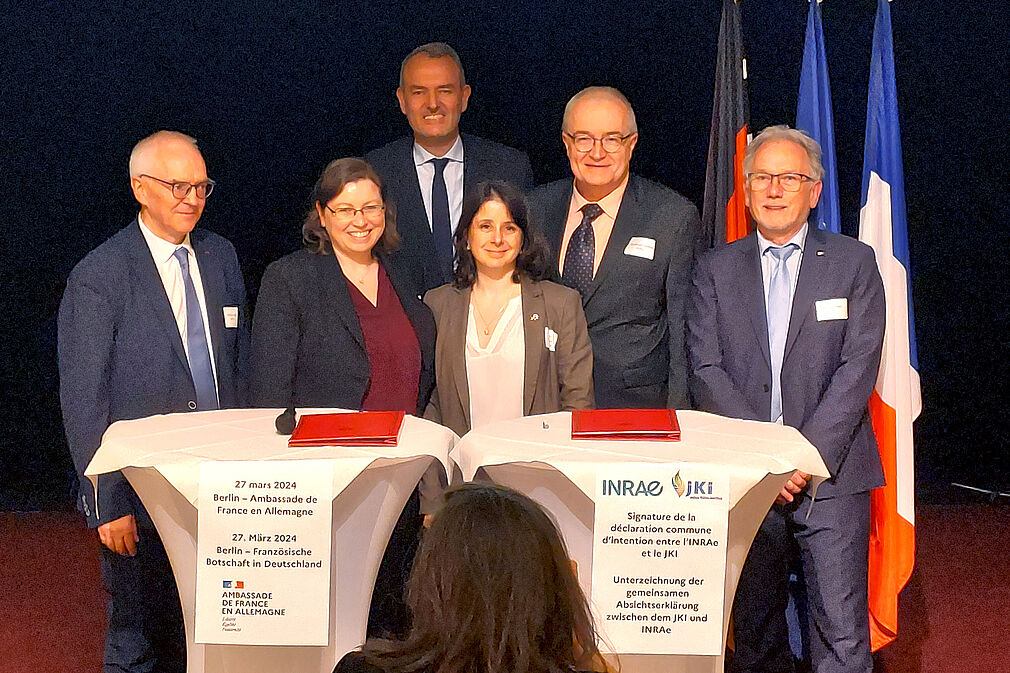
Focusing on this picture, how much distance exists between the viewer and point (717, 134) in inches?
166

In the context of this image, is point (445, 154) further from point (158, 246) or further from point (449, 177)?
point (158, 246)

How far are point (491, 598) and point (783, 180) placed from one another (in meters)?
2.09

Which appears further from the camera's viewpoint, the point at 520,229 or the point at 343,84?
the point at 343,84

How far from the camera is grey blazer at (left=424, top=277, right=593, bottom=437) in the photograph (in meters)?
3.34

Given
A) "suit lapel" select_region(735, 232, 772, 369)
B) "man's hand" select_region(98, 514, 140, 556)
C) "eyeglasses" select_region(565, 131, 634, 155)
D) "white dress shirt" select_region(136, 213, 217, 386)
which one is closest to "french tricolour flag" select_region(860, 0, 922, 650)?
"suit lapel" select_region(735, 232, 772, 369)

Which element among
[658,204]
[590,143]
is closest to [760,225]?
[658,204]

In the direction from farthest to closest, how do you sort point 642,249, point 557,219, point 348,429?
point 557,219 < point 642,249 < point 348,429

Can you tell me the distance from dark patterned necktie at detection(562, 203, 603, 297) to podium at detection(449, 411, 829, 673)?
1.11 m

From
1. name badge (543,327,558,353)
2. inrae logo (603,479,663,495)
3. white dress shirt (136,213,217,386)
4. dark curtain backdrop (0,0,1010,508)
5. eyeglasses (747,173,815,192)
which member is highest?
dark curtain backdrop (0,0,1010,508)

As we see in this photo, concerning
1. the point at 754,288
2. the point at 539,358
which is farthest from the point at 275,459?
the point at 754,288

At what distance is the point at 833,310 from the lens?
132 inches

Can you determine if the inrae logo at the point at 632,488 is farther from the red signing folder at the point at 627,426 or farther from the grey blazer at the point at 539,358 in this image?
the grey blazer at the point at 539,358

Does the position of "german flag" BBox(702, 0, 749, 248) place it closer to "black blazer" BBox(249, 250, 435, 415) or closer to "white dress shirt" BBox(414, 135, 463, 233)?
"white dress shirt" BBox(414, 135, 463, 233)

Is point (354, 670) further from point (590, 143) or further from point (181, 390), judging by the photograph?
point (590, 143)
